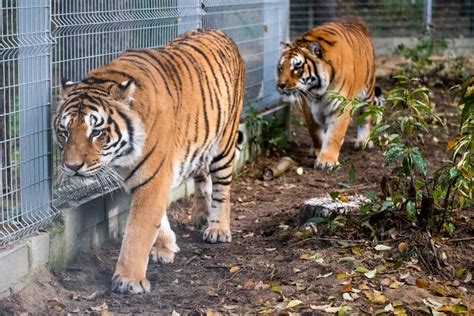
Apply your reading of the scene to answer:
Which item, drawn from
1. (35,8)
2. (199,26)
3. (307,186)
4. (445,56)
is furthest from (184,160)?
(445,56)

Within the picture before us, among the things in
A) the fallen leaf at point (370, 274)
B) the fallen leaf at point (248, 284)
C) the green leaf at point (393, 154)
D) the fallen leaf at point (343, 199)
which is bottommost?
Answer: the fallen leaf at point (248, 284)

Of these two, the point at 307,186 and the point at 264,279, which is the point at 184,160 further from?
the point at 307,186

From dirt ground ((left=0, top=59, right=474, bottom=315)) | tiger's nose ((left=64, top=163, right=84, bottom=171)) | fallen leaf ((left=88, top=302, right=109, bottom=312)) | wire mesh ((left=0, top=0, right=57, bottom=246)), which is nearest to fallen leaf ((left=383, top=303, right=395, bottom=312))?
dirt ground ((left=0, top=59, right=474, bottom=315))

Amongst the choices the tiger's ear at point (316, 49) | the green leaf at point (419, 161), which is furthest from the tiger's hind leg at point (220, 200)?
the tiger's ear at point (316, 49)

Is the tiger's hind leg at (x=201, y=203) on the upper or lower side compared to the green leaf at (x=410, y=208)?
lower

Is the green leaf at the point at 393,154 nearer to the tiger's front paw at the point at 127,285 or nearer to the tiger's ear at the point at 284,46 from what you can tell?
the tiger's front paw at the point at 127,285

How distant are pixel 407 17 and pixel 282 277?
882 centimetres

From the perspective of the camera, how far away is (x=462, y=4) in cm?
1365

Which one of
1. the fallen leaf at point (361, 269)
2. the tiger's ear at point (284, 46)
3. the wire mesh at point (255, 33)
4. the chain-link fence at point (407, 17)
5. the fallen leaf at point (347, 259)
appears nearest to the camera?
the fallen leaf at point (361, 269)

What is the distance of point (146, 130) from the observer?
5.08m

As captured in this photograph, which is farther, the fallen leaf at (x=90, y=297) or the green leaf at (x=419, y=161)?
the green leaf at (x=419, y=161)

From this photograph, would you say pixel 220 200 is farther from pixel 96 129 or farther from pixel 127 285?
pixel 96 129

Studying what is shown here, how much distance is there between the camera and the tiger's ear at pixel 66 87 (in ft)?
16.5

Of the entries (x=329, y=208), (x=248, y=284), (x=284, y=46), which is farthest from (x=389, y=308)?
(x=284, y=46)
